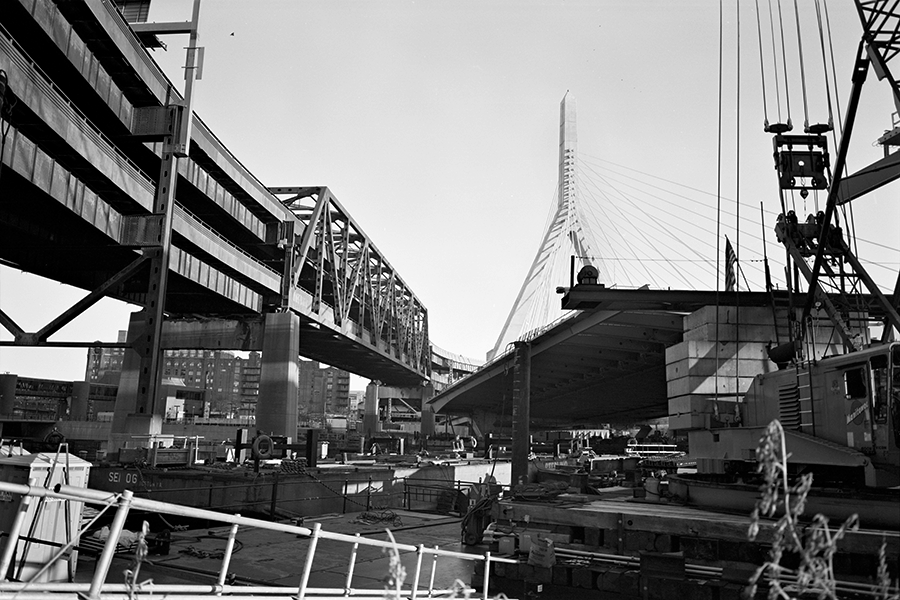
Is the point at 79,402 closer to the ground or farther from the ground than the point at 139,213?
closer to the ground

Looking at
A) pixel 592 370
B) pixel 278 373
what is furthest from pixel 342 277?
pixel 592 370

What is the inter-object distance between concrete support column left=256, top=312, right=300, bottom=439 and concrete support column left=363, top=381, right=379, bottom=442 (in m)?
60.3

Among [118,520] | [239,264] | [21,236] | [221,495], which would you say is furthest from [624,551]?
[239,264]

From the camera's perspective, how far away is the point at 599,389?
65.9m

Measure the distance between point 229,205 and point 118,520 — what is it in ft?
166

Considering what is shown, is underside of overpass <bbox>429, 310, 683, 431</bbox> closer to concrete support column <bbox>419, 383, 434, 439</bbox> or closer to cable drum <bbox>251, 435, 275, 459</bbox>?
concrete support column <bbox>419, 383, 434, 439</bbox>

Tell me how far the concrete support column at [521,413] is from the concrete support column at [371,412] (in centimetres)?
7775

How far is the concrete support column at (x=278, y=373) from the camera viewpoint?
58.7 meters

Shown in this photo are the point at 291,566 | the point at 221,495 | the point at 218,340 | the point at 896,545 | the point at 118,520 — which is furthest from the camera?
the point at 218,340

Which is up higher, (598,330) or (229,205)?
(229,205)

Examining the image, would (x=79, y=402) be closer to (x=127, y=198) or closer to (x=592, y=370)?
(x=127, y=198)

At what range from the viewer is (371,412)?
405ft

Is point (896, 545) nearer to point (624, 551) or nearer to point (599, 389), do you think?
point (624, 551)

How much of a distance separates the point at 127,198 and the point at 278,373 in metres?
22.1
